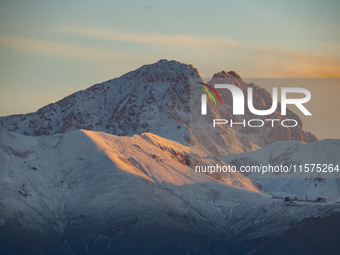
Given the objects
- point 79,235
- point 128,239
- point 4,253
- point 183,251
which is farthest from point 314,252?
point 4,253

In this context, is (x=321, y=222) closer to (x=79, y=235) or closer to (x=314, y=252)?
(x=314, y=252)

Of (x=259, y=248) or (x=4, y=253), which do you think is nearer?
(x=4, y=253)

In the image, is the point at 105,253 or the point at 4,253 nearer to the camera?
the point at 4,253

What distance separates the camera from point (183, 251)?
655 ft

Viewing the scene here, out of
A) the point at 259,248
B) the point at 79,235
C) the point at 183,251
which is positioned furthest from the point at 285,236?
the point at 79,235

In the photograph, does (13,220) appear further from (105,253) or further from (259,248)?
(259,248)

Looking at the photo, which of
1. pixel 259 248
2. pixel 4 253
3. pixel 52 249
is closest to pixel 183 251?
pixel 259 248

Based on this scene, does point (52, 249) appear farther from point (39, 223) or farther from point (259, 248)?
point (259, 248)

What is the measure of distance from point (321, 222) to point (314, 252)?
61.1 ft

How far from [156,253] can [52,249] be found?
30292 millimetres

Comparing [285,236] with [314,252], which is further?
[285,236]

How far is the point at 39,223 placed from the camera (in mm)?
197500

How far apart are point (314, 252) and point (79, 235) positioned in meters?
68.3

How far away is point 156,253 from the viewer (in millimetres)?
195125
